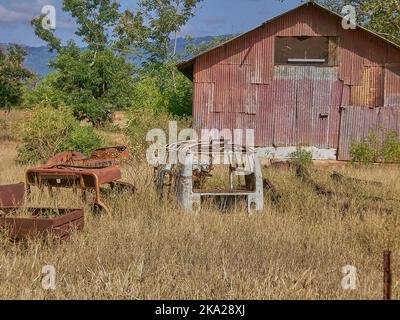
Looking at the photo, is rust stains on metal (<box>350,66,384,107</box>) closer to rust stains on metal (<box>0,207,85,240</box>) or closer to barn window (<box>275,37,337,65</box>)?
barn window (<box>275,37,337,65</box>)

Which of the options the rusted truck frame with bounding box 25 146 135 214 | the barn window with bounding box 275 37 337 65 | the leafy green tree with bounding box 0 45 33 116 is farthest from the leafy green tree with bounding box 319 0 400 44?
the leafy green tree with bounding box 0 45 33 116

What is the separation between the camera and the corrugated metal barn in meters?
17.5

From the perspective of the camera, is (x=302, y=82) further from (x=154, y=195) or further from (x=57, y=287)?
(x=57, y=287)

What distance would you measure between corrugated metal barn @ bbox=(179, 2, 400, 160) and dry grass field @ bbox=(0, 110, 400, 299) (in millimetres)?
10333

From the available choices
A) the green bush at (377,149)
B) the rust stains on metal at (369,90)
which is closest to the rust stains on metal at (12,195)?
the green bush at (377,149)

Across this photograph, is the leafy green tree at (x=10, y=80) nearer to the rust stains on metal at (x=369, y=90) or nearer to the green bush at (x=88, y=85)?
the green bush at (x=88, y=85)

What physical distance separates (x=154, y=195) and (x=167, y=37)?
37906 mm

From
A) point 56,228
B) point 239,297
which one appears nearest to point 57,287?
point 56,228

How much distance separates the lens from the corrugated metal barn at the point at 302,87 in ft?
57.4

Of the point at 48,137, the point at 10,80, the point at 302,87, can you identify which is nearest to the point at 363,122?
the point at 302,87

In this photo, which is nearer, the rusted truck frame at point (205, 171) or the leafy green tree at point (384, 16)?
the rusted truck frame at point (205, 171)

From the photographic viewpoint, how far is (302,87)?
17797 millimetres

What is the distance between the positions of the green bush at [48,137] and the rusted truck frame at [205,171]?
909 centimetres
